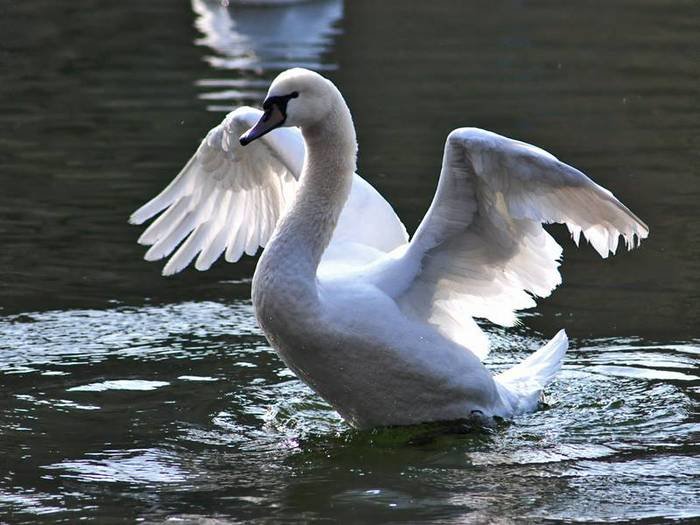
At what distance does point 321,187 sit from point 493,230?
84 centimetres

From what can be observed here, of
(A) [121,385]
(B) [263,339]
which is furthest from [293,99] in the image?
(B) [263,339]

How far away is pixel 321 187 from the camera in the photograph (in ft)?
22.6

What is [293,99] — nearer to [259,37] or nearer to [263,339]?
[263,339]

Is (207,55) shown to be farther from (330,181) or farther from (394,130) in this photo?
(330,181)

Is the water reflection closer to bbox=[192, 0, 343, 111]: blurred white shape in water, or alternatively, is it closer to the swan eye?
the swan eye

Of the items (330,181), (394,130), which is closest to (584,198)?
(330,181)

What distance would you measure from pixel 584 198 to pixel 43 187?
6.62m

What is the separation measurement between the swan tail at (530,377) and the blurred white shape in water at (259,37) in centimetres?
762

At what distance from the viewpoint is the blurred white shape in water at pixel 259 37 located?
16469mm

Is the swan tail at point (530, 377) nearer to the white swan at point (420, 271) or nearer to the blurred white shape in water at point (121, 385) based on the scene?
the white swan at point (420, 271)

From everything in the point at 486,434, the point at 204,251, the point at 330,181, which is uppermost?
the point at 330,181

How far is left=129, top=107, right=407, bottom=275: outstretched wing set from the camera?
317 inches

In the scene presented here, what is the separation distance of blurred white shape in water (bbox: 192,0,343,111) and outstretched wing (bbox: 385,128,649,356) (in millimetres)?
7908

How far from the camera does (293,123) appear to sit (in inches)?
265
